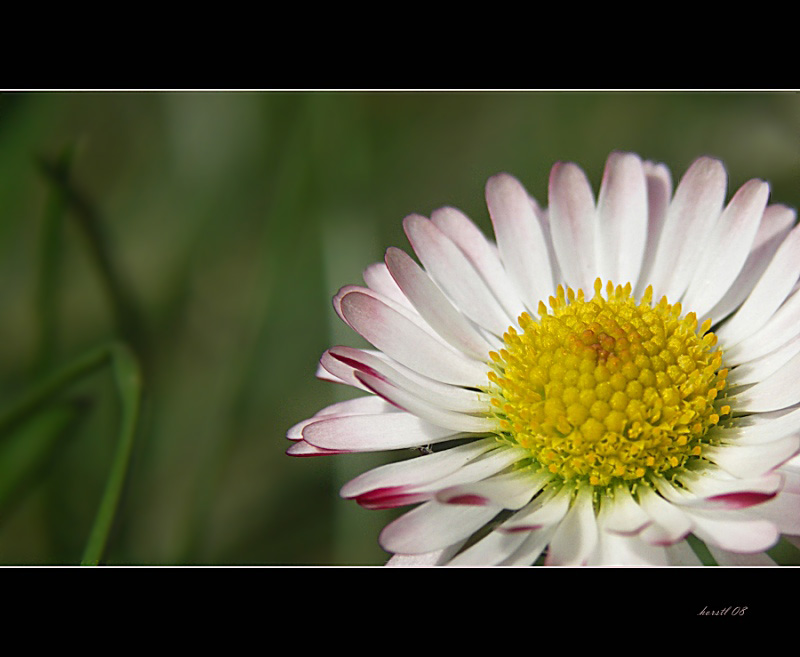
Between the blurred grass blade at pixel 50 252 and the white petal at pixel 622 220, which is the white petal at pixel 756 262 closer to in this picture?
the white petal at pixel 622 220

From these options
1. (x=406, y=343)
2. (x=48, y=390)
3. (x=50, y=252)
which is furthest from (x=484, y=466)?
(x=50, y=252)

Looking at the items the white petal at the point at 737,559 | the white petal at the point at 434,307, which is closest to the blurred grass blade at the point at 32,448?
the white petal at the point at 434,307

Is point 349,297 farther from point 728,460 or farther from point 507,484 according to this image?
point 728,460

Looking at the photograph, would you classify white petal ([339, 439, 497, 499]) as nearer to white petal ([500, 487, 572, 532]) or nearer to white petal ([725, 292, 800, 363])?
white petal ([500, 487, 572, 532])

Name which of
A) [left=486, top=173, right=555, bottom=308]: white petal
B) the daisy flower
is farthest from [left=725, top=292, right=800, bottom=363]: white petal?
[left=486, top=173, right=555, bottom=308]: white petal

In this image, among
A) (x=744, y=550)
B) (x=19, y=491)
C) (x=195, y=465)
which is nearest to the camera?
(x=744, y=550)

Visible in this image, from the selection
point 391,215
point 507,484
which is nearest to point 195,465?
point 391,215
